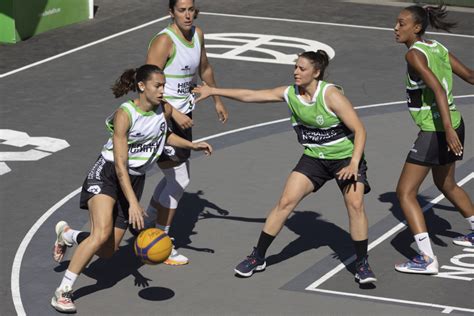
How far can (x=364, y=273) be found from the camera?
11.7 m

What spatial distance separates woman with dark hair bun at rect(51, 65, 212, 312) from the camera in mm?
11086

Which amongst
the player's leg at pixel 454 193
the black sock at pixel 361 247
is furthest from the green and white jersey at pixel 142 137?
the player's leg at pixel 454 193

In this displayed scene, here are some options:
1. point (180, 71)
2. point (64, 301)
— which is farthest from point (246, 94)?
point (64, 301)

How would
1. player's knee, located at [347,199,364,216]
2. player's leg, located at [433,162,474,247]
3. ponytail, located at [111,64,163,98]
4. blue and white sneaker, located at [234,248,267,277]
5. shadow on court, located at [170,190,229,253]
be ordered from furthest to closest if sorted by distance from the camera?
1. shadow on court, located at [170,190,229,253]
2. player's leg, located at [433,162,474,247]
3. blue and white sneaker, located at [234,248,267,277]
4. player's knee, located at [347,199,364,216]
5. ponytail, located at [111,64,163,98]

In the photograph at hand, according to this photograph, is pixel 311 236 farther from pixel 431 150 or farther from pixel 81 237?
pixel 81 237

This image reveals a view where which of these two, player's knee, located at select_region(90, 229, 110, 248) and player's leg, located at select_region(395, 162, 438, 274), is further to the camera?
player's leg, located at select_region(395, 162, 438, 274)

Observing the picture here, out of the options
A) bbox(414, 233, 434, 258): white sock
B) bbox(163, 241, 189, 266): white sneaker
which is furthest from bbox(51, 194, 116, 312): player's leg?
bbox(414, 233, 434, 258): white sock

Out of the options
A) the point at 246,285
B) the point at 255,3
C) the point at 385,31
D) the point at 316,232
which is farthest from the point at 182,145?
the point at 255,3

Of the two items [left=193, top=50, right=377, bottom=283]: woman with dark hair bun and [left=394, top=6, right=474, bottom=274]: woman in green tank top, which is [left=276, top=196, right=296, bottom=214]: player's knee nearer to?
[left=193, top=50, right=377, bottom=283]: woman with dark hair bun

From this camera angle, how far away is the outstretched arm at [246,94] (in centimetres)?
1188

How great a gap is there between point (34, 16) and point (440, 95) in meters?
12.4

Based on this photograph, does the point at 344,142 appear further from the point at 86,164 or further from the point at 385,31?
the point at 385,31

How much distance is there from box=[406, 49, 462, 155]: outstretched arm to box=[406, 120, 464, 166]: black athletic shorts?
33cm

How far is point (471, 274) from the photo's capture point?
12055 mm
